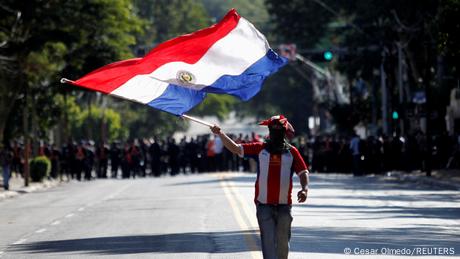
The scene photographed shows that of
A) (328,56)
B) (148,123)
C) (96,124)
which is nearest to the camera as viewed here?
(328,56)

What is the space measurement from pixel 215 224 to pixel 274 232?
1033 cm

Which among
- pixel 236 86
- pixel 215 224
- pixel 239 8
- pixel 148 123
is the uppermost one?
pixel 239 8

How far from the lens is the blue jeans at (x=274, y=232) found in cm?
1362

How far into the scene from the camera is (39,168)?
173 ft

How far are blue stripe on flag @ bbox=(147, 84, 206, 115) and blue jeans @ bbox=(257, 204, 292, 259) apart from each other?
9.10ft

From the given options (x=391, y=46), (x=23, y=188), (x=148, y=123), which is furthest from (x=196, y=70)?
(x=148, y=123)

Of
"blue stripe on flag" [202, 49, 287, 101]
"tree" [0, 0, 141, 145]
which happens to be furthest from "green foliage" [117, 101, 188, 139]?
"blue stripe on flag" [202, 49, 287, 101]

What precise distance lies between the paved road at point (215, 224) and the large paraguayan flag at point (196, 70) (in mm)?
2449

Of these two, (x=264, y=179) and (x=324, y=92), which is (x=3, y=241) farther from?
(x=324, y=92)

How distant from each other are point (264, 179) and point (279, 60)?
3094mm

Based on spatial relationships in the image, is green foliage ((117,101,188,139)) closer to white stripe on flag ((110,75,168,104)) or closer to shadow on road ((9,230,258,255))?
shadow on road ((9,230,258,255))

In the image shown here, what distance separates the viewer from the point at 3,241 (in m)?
22.3

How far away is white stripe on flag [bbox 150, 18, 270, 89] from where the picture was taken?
648 inches

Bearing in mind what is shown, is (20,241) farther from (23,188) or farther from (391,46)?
(391,46)
